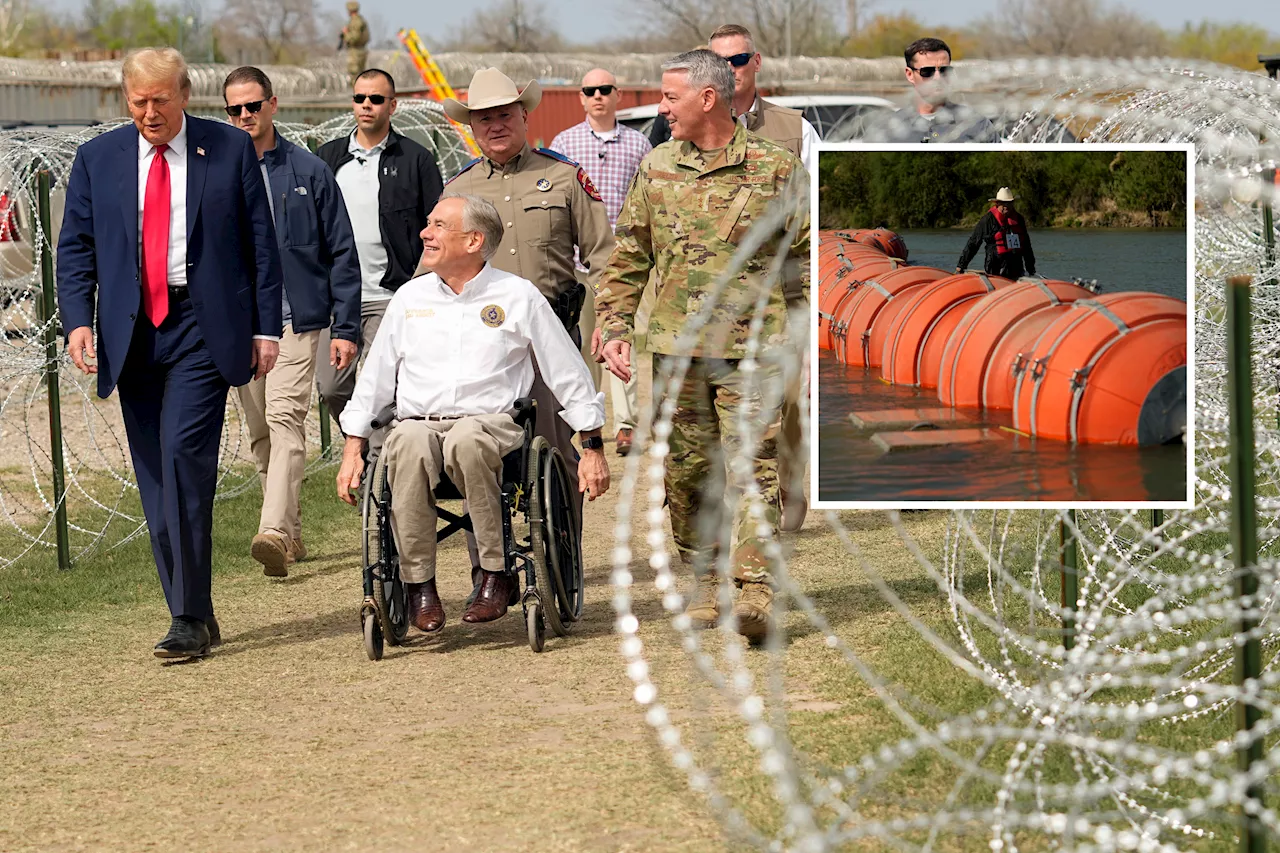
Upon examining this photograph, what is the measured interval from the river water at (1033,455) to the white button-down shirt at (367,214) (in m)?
3.92

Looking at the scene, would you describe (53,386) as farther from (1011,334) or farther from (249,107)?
(1011,334)

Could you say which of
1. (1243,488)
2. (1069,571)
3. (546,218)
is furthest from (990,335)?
(546,218)

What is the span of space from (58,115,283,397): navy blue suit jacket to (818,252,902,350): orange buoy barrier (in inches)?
87.8

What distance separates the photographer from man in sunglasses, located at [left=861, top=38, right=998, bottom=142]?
4.77 metres

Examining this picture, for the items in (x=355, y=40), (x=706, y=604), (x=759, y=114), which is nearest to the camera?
(x=706, y=604)

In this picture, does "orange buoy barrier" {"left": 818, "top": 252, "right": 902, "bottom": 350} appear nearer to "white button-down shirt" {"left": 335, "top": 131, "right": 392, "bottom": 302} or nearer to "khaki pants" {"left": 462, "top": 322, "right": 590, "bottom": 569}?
"khaki pants" {"left": 462, "top": 322, "right": 590, "bottom": 569}

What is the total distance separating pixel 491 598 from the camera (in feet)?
20.4

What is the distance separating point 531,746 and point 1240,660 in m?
2.12

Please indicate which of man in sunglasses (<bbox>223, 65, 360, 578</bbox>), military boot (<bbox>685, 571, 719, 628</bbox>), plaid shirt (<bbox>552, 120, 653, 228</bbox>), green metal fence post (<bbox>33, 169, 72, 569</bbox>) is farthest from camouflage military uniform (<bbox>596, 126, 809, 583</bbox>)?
plaid shirt (<bbox>552, 120, 653, 228</bbox>)

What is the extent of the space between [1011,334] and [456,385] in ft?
6.99

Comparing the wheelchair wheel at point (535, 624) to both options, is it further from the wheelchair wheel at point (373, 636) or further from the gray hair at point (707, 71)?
the gray hair at point (707, 71)

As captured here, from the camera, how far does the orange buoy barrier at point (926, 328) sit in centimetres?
451

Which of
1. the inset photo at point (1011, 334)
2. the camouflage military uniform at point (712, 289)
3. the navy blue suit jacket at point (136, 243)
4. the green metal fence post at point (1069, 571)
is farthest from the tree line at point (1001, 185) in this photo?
the navy blue suit jacket at point (136, 243)

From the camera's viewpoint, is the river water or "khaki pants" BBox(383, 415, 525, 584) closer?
the river water
